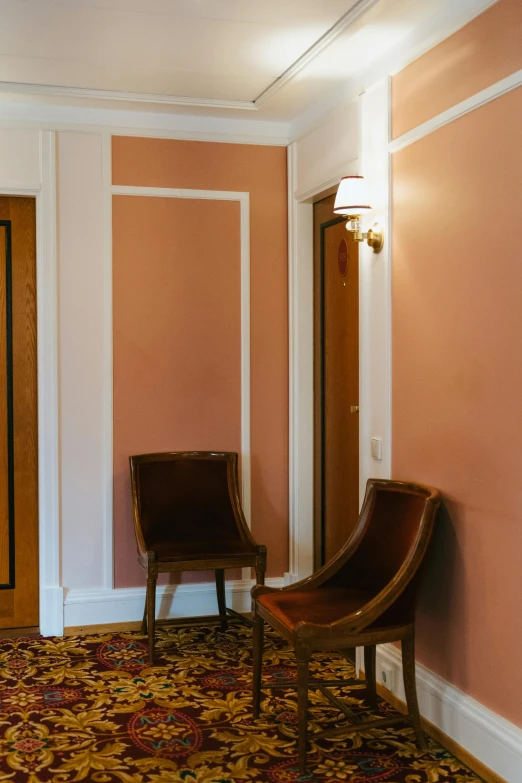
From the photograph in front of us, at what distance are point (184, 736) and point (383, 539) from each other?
1044 mm

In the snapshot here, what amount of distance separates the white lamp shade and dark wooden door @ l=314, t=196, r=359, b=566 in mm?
523

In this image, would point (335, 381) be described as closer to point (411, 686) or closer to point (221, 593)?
point (221, 593)

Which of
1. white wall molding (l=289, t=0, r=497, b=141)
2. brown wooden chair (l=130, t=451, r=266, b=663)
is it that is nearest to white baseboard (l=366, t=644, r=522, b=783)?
brown wooden chair (l=130, t=451, r=266, b=663)

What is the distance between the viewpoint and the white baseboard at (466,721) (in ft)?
8.70

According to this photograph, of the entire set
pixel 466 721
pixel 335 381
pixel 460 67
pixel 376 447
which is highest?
pixel 460 67

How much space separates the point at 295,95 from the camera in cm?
412

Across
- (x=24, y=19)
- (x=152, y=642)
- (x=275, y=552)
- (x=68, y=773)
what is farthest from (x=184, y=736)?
(x=24, y=19)

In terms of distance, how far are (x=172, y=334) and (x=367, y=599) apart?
1956 millimetres

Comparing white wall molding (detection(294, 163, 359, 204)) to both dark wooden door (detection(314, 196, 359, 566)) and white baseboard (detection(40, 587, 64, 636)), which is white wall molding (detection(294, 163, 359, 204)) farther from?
white baseboard (detection(40, 587, 64, 636))

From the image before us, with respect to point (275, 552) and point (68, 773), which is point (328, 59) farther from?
point (68, 773)

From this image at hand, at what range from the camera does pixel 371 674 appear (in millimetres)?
3311

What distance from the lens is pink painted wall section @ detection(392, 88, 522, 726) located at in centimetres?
268

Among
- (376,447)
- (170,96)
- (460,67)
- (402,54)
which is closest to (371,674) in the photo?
(376,447)

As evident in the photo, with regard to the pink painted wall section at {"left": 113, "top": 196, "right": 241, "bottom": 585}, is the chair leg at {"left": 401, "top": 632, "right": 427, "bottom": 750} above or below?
below
